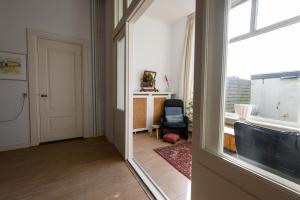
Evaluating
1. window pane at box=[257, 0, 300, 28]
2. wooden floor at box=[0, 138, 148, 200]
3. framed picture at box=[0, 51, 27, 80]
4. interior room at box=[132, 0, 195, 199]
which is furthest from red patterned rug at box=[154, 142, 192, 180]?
framed picture at box=[0, 51, 27, 80]

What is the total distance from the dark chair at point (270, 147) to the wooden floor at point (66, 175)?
123 centimetres

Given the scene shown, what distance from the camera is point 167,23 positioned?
4402 millimetres

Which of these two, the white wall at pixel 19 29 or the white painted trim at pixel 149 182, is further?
the white wall at pixel 19 29

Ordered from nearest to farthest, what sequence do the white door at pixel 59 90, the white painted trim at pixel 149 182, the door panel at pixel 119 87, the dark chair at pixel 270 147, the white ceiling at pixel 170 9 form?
1. the dark chair at pixel 270 147
2. the white painted trim at pixel 149 182
3. the door panel at pixel 119 87
4. the white door at pixel 59 90
5. the white ceiling at pixel 170 9

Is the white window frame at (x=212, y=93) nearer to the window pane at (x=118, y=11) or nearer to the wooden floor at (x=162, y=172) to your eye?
the wooden floor at (x=162, y=172)

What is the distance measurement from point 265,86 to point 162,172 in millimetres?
1693

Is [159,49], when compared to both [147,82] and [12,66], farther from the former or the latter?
[12,66]

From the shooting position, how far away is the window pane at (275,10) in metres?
0.70

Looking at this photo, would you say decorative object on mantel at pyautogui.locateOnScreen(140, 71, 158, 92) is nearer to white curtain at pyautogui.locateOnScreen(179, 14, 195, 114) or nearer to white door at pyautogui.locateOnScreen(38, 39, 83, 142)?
white curtain at pyautogui.locateOnScreen(179, 14, 195, 114)

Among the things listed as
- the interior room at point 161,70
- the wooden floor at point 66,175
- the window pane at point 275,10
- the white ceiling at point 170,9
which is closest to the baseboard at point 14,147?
the wooden floor at point 66,175

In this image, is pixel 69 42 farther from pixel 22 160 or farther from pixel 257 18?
pixel 257 18

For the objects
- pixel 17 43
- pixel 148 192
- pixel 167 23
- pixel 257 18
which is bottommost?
pixel 148 192

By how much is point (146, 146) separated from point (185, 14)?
3.42 metres

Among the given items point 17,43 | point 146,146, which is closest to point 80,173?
point 146,146
